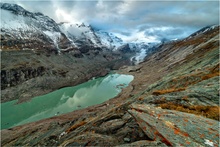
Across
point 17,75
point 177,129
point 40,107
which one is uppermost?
point 17,75

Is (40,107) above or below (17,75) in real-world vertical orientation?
below

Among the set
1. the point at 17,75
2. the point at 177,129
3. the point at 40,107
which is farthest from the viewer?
the point at 17,75

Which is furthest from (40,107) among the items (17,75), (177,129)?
(177,129)

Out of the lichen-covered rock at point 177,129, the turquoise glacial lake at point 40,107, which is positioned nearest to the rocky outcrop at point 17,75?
the turquoise glacial lake at point 40,107

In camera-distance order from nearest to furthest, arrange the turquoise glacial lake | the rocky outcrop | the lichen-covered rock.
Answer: the lichen-covered rock, the turquoise glacial lake, the rocky outcrop

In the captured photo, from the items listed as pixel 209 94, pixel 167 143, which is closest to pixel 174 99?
pixel 209 94

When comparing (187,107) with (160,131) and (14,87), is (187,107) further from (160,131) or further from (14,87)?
(14,87)

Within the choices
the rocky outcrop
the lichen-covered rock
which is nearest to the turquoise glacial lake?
→ the rocky outcrop

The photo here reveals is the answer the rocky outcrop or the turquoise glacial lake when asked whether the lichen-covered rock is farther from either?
the rocky outcrop

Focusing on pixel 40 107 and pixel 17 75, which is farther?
pixel 17 75

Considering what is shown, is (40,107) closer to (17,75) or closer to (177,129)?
(17,75)

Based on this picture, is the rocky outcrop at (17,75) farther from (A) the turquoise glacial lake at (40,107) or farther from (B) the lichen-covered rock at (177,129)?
(B) the lichen-covered rock at (177,129)
